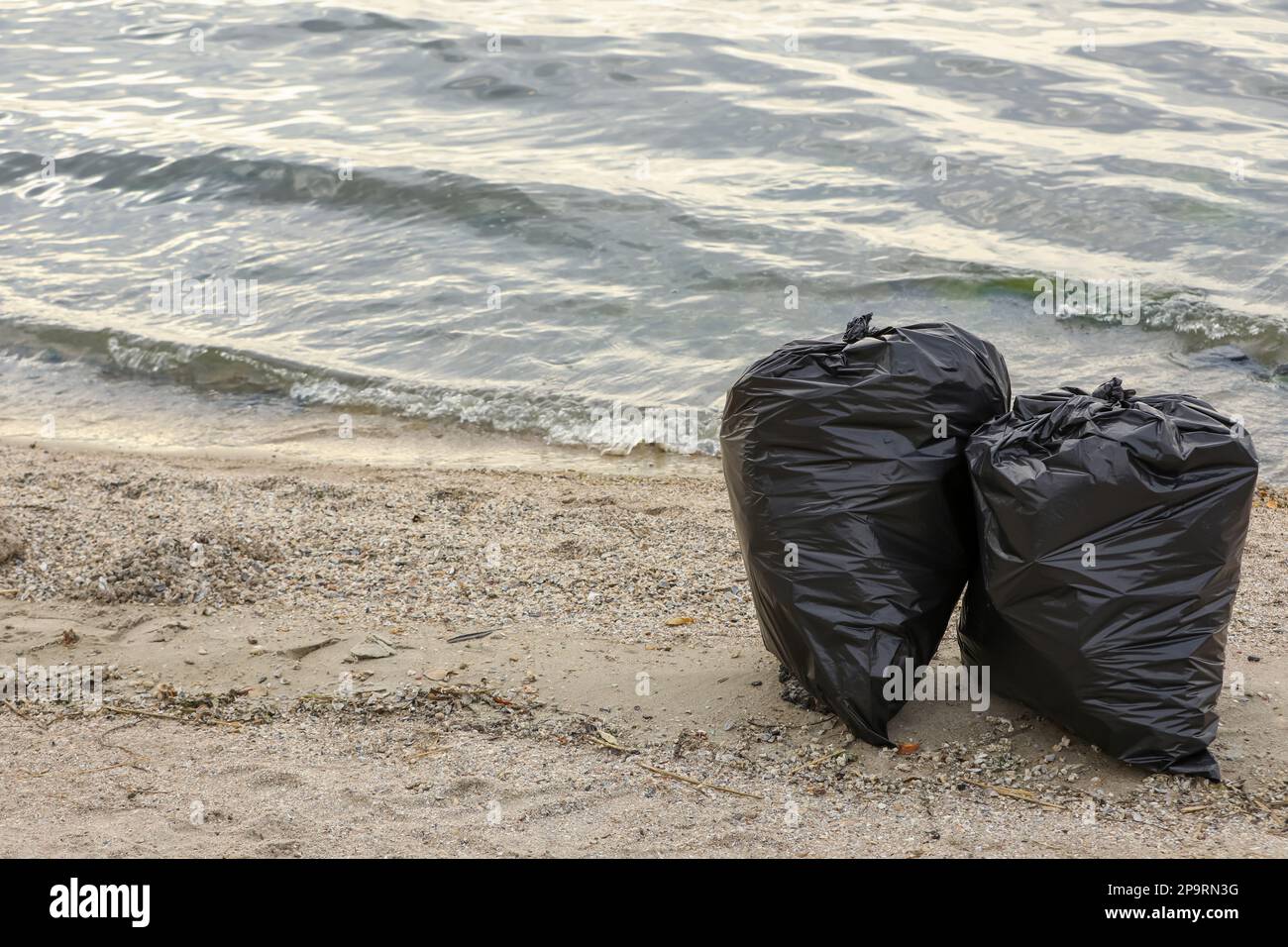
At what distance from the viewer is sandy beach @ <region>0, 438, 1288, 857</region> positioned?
2.67m

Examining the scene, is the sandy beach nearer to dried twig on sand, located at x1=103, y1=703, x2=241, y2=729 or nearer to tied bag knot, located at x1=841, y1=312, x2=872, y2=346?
dried twig on sand, located at x1=103, y1=703, x2=241, y2=729

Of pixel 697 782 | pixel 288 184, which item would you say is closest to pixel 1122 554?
pixel 697 782

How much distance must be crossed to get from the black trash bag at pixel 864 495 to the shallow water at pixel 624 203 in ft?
10.0

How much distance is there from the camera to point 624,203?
9109 mm

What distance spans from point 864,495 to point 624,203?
260 inches

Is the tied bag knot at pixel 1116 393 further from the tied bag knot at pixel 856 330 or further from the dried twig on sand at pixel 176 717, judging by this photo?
the dried twig on sand at pixel 176 717

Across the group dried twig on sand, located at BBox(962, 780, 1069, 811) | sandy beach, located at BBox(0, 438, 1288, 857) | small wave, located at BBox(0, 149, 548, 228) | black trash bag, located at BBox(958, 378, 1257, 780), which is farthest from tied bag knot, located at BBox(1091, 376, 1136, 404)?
small wave, located at BBox(0, 149, 548, 228)

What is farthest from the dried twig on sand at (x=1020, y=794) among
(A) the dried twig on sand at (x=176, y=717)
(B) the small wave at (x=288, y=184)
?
(B) the small wave at (x=288, y=184)

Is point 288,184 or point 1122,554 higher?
point 1122,554

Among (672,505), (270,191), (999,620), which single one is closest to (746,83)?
(270,191)

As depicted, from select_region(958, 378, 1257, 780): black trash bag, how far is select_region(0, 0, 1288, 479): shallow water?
10.7ft

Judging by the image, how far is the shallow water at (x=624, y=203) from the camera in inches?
277

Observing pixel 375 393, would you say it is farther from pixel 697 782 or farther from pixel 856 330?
pixel 697 782
